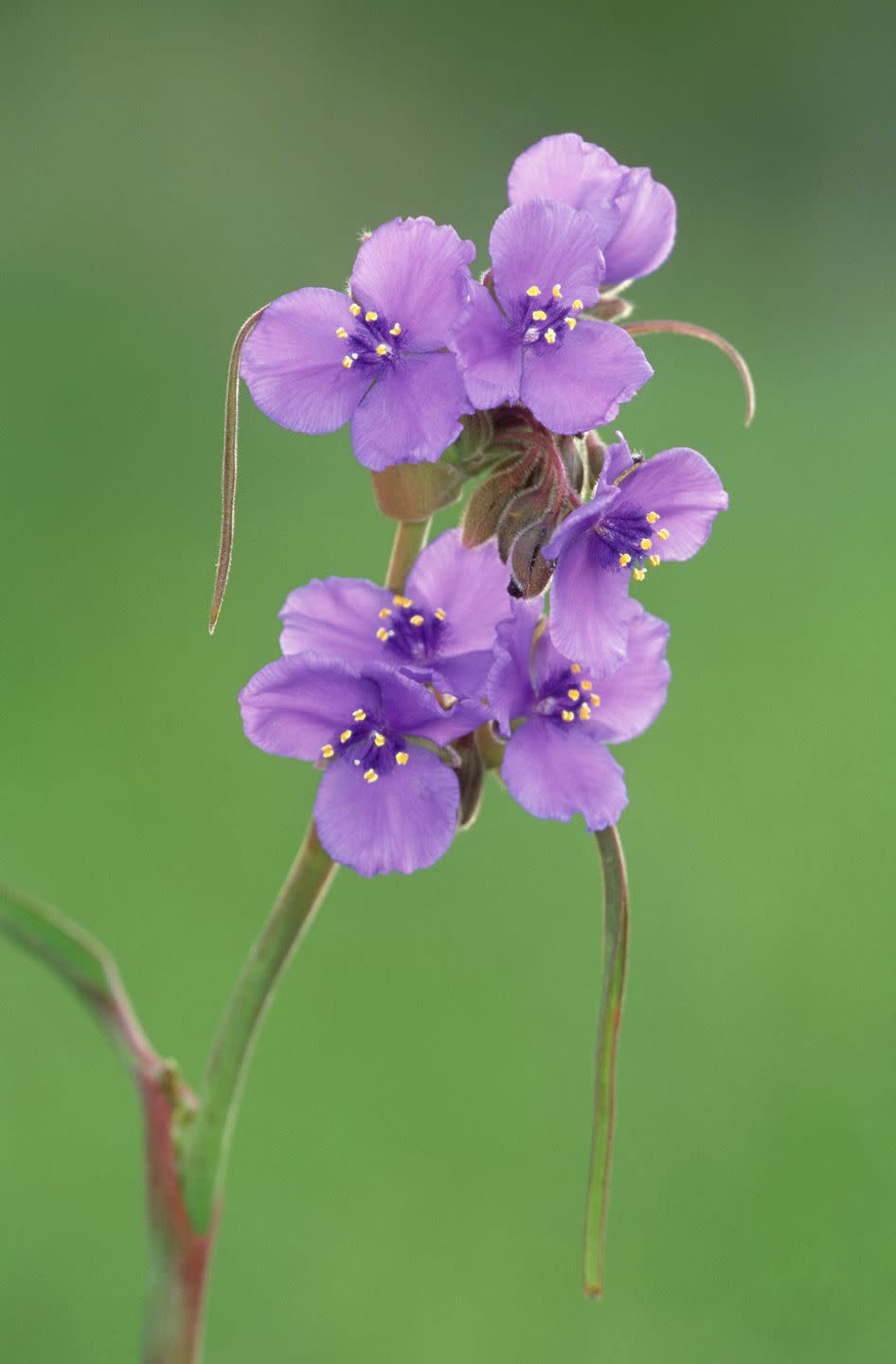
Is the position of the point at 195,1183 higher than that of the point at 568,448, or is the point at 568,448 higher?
the point at 568,448

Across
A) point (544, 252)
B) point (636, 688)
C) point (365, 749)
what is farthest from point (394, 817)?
point (544, 252)

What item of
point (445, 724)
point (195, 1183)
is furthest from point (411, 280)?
point (195, 1183)

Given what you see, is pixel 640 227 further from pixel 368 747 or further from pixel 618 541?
pixel 368 747

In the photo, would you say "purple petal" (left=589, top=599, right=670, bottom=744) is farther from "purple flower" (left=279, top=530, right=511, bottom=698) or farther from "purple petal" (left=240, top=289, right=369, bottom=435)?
"purple petal" (left=240, top=289, right=369, bottom=435)

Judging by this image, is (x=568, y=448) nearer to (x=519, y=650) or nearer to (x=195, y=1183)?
(x=519, y=650)

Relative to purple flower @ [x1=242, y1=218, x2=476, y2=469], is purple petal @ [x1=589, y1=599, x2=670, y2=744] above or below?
below

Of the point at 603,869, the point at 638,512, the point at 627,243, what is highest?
the point at 627,243

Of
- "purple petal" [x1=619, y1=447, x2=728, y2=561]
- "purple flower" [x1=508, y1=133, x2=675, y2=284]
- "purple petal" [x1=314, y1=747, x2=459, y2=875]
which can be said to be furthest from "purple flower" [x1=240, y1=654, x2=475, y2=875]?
"purple flower" [x1=508, y1=133, x2=675, y2=284]

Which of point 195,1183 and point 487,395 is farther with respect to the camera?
point 195,1183

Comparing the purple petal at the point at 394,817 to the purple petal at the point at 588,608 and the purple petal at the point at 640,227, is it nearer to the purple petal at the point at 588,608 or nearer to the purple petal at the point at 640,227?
the purple petal at the point at 588,608
